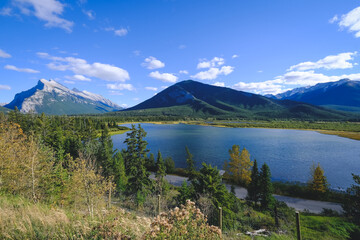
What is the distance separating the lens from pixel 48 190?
15984 mm

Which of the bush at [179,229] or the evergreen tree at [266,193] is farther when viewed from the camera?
the evergreen tree at [266,193]

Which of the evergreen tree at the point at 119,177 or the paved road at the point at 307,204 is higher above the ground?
the evergreen tree at the point at 119,177

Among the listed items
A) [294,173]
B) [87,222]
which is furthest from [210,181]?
[294,173]

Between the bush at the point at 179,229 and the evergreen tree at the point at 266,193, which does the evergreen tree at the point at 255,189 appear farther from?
the bush at the point at 179,229

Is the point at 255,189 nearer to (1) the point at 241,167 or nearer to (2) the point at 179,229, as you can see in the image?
(1) the point at 241,167

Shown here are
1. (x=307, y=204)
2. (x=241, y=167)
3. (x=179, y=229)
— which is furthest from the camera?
(x=241, y=167)

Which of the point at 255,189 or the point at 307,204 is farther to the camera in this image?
the point at 307,204

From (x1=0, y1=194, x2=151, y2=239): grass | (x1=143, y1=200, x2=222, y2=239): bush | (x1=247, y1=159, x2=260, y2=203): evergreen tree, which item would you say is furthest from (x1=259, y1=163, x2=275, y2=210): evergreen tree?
(x1=0, y1=194, x2=151, y2=239): grass

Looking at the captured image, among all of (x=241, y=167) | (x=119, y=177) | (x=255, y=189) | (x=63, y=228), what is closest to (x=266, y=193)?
(x=255, y=189)

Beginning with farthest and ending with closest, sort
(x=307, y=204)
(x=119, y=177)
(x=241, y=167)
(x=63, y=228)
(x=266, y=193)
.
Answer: (x=241, y=167)
(x=119, y=177)
(x=307, y=204)
(x=266, y=193)
(x=63, y=228)

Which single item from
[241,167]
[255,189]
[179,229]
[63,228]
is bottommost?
[255,189]

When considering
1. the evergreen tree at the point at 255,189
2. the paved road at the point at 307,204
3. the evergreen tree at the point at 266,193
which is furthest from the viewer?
the paved road at the point at 307,204

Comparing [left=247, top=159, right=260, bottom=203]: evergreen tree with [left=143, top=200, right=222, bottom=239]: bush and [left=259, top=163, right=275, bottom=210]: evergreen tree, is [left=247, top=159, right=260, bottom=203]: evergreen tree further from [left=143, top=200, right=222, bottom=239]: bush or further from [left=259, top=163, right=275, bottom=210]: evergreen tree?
[left=143, top=200, right=222, bottom=239]: bush

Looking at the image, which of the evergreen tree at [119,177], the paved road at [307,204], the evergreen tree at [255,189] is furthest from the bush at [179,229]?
the paved road at [307,204]
